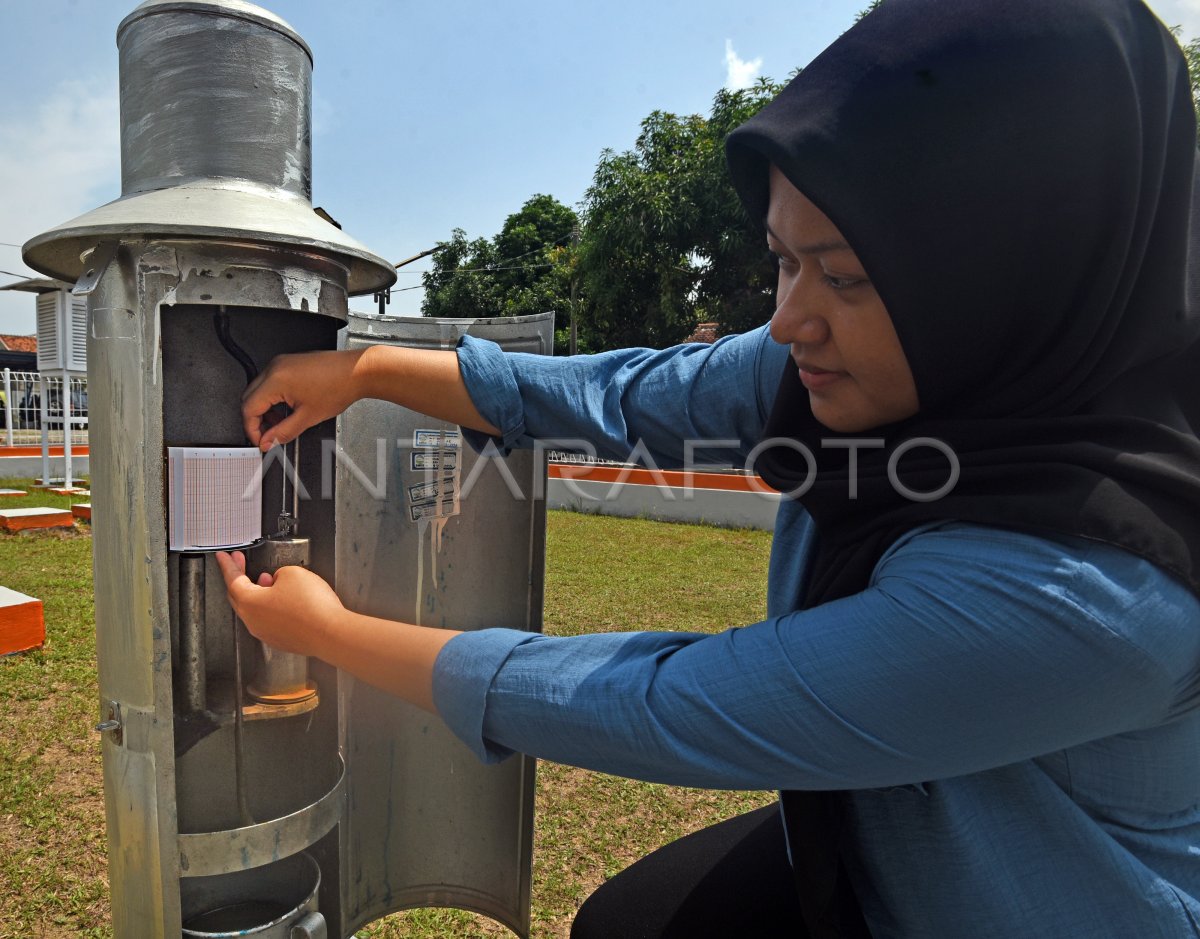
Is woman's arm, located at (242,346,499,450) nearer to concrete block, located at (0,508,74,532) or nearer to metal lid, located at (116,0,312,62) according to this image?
metal lid, located at (116,0,312,62)

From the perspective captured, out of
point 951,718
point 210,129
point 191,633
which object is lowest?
point 191,633

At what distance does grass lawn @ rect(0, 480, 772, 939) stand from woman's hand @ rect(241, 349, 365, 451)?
179 centimetres

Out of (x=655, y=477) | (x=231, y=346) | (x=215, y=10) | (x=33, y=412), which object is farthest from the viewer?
(x=33, y=412)

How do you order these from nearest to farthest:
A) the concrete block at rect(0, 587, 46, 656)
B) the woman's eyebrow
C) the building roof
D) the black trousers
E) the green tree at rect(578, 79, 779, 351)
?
the woman's eyebrow → the black trousers → the concrete block at rect(0, 587, 46, 656) → the green tree at rect(578, 79, 779, 351) → the building roof

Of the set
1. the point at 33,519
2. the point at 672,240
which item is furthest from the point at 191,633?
the point at 672,240

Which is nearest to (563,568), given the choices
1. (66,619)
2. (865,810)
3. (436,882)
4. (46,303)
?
(66,619)

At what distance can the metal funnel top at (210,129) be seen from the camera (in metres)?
1.20

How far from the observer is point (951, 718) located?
76 cm

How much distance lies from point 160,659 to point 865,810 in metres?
1.06

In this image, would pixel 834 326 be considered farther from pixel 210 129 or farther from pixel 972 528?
pixel 210 129

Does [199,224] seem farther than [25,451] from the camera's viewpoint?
No

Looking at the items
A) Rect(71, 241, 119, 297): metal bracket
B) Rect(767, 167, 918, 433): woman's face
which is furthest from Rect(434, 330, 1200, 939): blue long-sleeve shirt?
Rect(71, 241, 119, 297): metal bracket

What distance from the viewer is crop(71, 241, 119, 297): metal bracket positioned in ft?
3.88

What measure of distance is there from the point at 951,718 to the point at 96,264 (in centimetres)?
132
